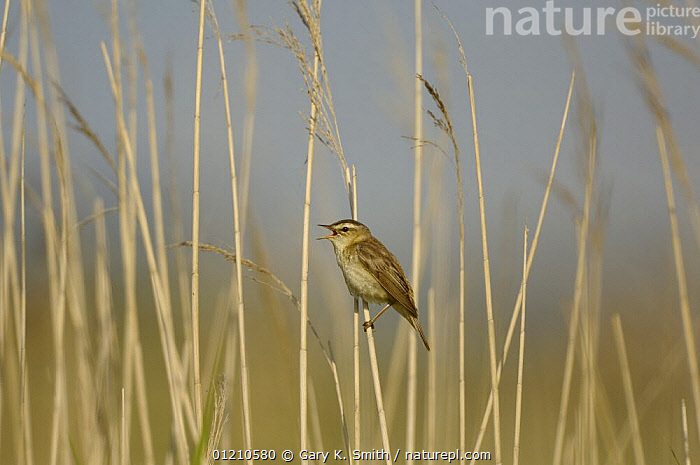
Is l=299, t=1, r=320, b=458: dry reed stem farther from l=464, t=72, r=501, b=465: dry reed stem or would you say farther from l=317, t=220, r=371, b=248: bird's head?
l=317, t=220, r=371, b=248: bird's head

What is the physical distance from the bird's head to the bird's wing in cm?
5

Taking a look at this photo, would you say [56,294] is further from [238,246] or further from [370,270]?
[370,270]

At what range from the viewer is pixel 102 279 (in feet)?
9.21

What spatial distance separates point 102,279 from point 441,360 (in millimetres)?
1690

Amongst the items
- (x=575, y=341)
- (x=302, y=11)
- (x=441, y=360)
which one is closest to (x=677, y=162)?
(x=575, y=341)

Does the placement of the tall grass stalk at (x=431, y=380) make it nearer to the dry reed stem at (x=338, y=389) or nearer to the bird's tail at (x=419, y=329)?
the bird's tail at (x=419, y=329)

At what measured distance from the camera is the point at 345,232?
12.3ft

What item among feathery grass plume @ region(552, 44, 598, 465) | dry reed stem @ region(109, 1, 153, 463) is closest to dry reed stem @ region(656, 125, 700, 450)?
feathery grass plume @ region(552, 44, 598, 465)

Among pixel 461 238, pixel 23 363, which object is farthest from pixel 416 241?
pixel 23 363

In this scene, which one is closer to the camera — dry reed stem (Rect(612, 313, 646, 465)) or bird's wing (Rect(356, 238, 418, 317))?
dry reed stem (Rect(612, 313, 646, 465))

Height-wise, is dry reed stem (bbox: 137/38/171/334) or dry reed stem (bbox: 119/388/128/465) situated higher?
dry reed stem (bbox: 137/38/171/334)

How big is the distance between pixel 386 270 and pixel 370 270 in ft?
0.30

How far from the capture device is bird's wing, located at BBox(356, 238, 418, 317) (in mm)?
3484

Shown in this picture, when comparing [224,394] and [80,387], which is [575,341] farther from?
[80,387]
